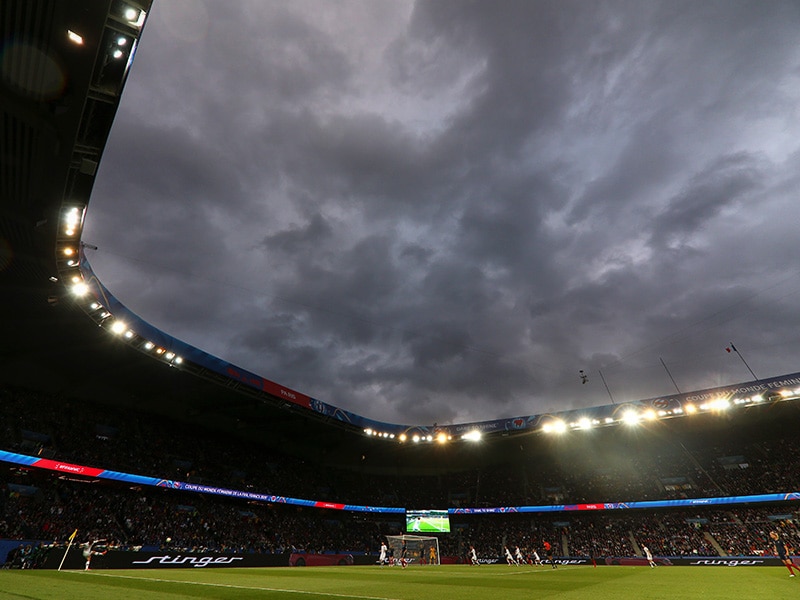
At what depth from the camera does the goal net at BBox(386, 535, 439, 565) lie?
1529 inches

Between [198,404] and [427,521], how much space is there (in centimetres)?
2964

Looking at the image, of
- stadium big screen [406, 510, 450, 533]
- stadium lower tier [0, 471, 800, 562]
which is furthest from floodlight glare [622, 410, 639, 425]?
stadium big screen [406, 510, 450, 533]

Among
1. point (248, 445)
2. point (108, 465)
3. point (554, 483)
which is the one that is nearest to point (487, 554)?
point (554, 483)

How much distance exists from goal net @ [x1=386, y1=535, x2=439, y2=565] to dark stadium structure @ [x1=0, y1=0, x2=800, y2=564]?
8910mm

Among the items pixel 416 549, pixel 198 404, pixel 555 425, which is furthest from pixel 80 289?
pixel 555 425

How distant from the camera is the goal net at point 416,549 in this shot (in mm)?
38844

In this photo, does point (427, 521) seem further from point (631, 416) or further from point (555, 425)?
point (631, 416)

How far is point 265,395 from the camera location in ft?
115

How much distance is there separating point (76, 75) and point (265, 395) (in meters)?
28.1

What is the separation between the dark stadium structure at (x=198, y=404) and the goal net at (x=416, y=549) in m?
8.91

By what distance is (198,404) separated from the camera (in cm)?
3762

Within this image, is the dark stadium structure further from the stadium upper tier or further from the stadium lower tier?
the stadium lower tier

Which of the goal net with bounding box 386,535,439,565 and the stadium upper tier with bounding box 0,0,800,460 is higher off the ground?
the stadium upper tier with bounding box 0,0,800,460

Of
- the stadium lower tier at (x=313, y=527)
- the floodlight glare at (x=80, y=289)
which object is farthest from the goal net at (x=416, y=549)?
the floodlight glare at (x=80, y=289)
